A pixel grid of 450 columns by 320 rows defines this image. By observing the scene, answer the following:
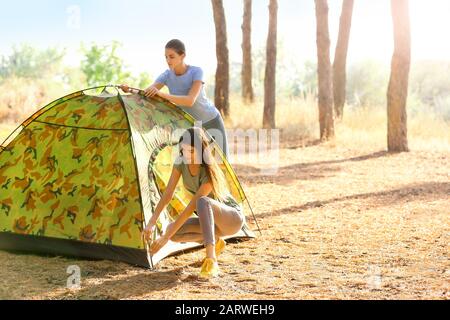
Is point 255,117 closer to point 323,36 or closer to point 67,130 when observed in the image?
point 323,36

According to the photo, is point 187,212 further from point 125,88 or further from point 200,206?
point 125,88

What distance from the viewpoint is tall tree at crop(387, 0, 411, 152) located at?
13477 mm

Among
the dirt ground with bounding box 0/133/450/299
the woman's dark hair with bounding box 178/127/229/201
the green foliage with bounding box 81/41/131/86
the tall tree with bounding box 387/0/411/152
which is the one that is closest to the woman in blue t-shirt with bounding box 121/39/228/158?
the woman's dark hair with bounding box 178/127/229/201

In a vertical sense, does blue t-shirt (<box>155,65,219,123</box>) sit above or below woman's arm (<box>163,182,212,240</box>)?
above

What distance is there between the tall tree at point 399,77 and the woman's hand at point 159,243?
9278 mm

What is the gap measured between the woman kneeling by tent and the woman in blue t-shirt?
1.00 metres

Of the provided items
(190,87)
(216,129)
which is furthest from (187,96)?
(216,129)

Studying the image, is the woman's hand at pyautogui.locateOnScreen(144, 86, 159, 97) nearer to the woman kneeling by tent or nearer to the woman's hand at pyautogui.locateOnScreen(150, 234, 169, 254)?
the woman kneeling by tent

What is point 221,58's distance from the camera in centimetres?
1689

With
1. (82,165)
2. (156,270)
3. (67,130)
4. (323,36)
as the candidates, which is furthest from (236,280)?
(323,36)

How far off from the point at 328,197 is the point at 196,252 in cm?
351

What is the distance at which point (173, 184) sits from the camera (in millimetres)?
5441

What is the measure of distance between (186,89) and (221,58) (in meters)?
10.6

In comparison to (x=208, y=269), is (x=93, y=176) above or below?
above
